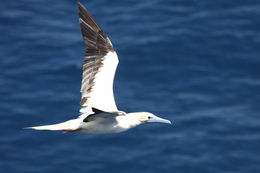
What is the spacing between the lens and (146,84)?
88.8ft

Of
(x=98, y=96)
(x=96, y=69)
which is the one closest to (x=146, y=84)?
(x=96, y=69)

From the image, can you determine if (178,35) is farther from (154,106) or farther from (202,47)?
(154,106)

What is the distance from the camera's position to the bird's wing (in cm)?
2044

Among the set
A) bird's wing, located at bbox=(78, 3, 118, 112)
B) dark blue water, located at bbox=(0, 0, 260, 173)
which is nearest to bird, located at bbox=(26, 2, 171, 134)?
bird's wing, located at bbox=(78, 3, 118, 112)

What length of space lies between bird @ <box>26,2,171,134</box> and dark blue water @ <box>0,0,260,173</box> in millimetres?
4725

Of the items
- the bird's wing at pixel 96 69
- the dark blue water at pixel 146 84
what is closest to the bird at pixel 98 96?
the bird's wing at pixel 96 69

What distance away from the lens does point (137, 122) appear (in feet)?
66.5

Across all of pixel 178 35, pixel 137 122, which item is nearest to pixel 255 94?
pixel 178 35

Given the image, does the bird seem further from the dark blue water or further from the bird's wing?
the dark blue water

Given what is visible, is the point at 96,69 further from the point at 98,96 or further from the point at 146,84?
the point at 146,84

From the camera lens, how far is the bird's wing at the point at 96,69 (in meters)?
20.4

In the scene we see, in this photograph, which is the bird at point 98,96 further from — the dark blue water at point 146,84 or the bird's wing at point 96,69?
the dark blue water at point 146,84

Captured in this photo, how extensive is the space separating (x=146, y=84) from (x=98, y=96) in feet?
22.1

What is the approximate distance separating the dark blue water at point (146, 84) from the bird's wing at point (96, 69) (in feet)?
15.7
